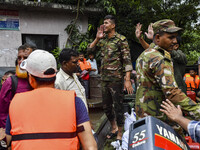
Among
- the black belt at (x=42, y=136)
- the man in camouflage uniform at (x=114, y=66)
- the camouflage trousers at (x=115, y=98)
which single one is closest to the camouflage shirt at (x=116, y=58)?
the man in camouflage uniform at (x=114, y=66)

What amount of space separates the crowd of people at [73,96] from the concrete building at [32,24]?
14.6ft

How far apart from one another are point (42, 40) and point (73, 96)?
7165 millimetres

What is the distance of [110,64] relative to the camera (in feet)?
12.8

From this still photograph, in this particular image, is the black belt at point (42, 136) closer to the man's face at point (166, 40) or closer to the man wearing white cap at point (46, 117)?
the man wearing white cap at point (46, 117)

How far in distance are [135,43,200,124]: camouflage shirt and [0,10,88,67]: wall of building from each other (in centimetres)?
626

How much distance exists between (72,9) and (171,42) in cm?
670

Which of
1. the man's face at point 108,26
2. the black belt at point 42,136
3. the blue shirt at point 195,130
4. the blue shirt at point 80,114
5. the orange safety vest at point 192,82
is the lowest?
the orange safety vest at point 192,82

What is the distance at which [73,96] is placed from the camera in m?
1.56

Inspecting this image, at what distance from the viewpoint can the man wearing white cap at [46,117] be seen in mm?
1424

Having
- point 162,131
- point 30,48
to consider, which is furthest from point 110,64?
point 162,131

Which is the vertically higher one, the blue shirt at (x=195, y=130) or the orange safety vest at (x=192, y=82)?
the blue shirt at (x=195, y=130)

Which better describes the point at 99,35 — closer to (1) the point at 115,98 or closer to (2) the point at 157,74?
(1) the point at 115,98

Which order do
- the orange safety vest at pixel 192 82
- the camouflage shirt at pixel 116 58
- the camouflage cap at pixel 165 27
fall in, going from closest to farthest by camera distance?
the camouflage cap at pixel 165 27
the camouflage shirt at pixel 116 58
the orange safety vest at pixel 192 82

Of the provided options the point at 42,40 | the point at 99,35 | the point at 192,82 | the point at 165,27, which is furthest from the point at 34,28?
the point at 165,27
